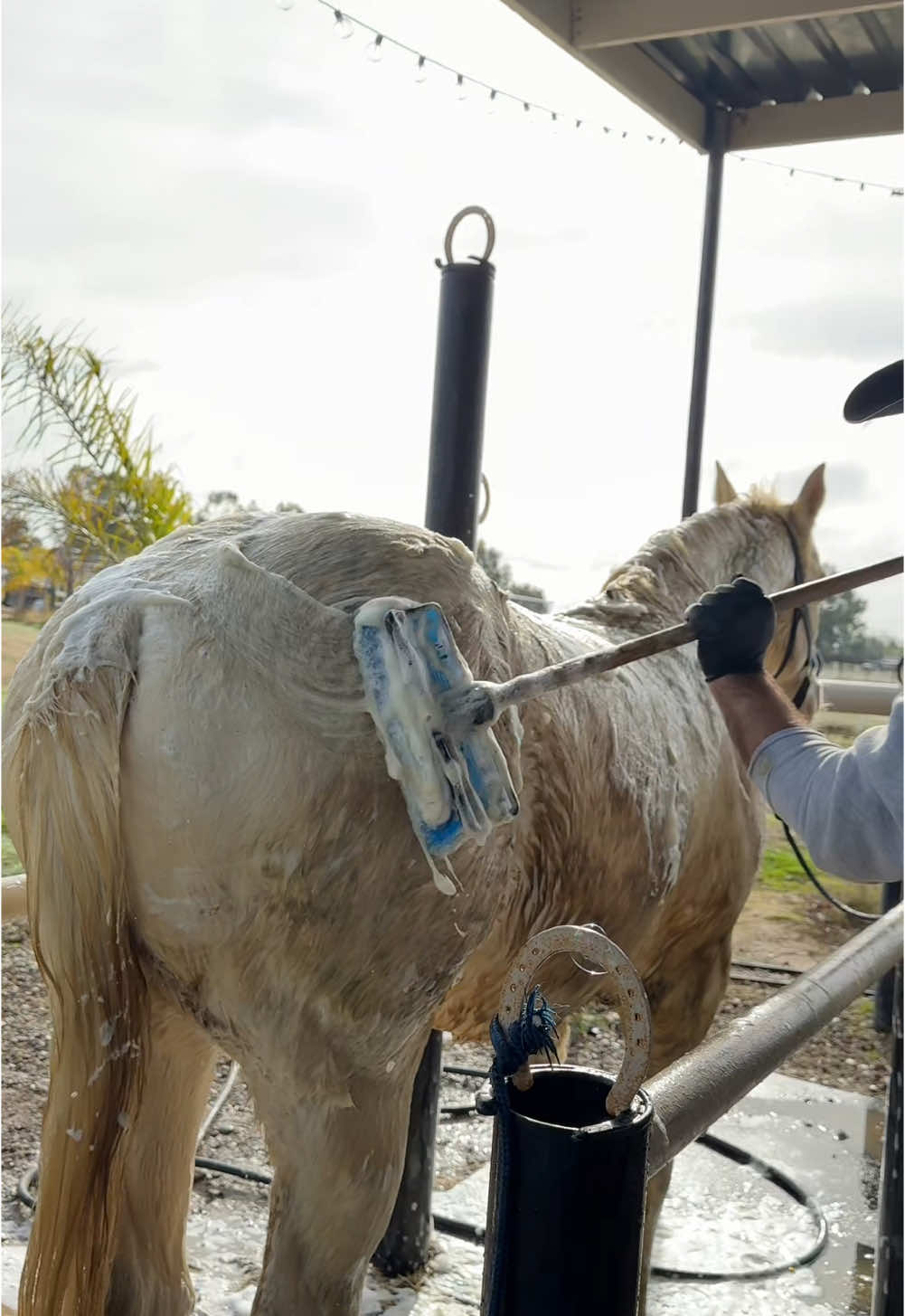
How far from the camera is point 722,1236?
285cm

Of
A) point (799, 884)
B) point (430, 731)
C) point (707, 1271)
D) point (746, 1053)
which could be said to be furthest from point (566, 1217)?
point (799, 884)

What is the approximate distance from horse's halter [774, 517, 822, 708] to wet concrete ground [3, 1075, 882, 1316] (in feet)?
4.86

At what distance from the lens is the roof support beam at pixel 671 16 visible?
9.61 feet

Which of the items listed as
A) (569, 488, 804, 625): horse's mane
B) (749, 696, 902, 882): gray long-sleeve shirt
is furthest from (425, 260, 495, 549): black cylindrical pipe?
(749, 696, 902, 882): gray long-sleeve shirt

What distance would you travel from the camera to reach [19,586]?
520 centimetres

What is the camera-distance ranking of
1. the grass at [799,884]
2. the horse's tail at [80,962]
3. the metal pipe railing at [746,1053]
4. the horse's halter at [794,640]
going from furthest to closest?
the grass at [799,884]
the horse's halter at [794,640]
the horse's tail at [80,962]
the metal pipe railing at [746,1053]

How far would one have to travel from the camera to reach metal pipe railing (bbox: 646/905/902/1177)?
106 cm

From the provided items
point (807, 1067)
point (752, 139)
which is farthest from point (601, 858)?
point (752, 139)

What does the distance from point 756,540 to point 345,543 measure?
5.67 feet

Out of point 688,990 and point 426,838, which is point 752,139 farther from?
point 426,838

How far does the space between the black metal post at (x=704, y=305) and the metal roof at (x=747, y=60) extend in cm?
4

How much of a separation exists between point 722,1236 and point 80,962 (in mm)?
2259

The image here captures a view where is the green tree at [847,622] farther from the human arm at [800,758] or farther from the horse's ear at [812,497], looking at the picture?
the human arm at [800,758]

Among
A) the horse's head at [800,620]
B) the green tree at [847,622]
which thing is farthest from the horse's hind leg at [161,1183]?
the green tree at [847,622]
